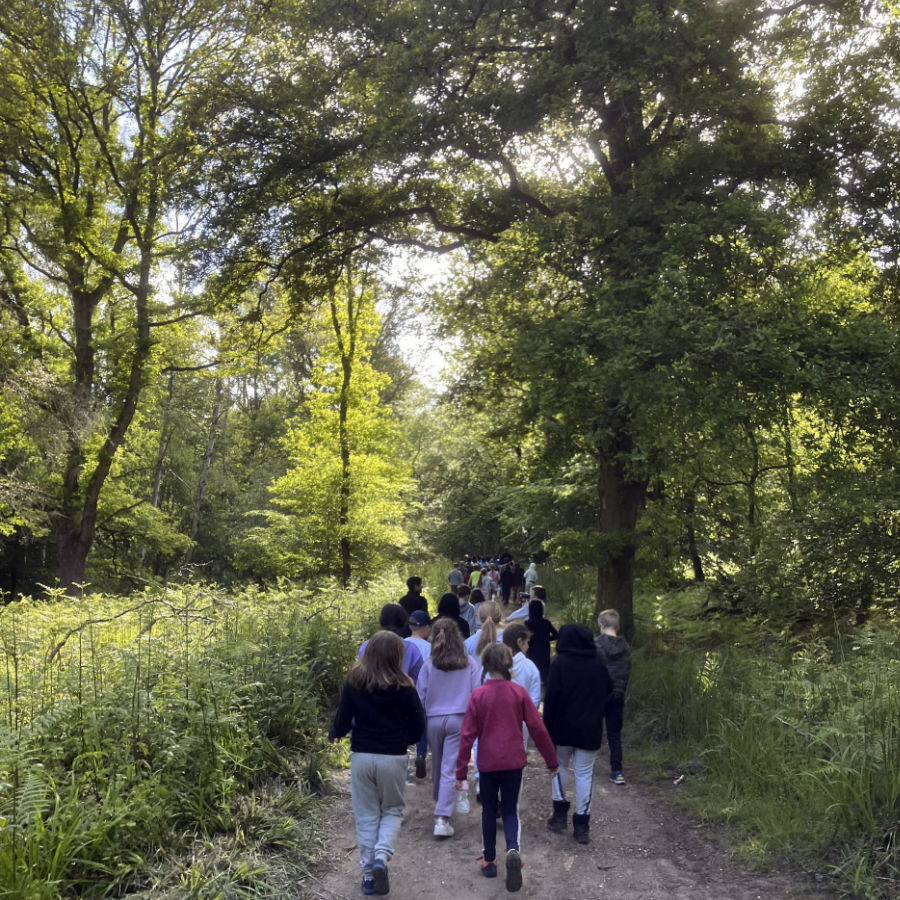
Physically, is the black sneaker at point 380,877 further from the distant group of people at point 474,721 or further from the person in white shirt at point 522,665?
the person in white shirt at point 522,665

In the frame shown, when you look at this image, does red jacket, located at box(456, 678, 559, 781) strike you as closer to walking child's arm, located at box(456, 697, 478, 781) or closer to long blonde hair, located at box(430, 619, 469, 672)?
walking child's arm, located at box(456, 697, 478, 781)

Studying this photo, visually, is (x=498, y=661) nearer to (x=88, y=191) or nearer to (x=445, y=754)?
(x=445, y=754)

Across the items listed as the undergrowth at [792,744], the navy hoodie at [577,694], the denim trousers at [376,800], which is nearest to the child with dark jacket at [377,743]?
the denim trousers at [376,800]

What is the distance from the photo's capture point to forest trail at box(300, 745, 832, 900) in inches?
200

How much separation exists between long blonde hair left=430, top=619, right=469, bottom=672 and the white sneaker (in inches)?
47.6

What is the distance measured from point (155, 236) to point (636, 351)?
53.0 ft

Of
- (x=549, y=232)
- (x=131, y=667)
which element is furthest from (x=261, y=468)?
(x=131, y=667)

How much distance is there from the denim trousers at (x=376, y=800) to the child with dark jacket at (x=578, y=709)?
1.55 metres

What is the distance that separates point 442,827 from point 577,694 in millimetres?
1539

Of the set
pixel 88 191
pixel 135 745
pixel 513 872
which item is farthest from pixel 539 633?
pixel 88 191

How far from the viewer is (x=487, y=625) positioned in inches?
278

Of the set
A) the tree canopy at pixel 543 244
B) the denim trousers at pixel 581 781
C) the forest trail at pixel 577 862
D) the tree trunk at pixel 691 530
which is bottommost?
the forest trail at pixel 577 862

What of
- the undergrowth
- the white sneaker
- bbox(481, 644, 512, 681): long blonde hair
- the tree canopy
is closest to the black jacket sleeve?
bbox(481, 644, 512, 681): long blonde hair

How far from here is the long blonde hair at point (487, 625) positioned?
7023 mm
